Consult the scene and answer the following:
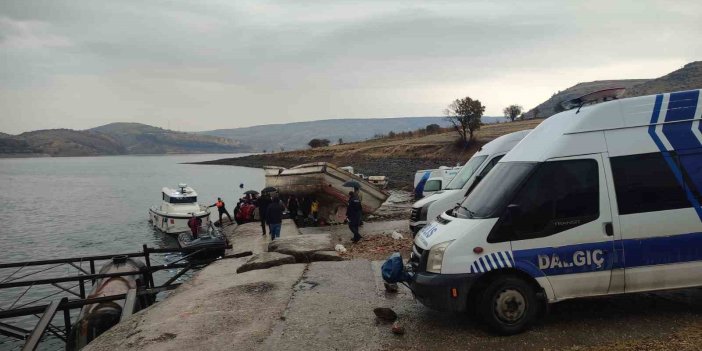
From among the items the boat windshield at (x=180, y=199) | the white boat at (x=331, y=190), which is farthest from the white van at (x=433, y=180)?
the boat windshield at (x=180, y=199)

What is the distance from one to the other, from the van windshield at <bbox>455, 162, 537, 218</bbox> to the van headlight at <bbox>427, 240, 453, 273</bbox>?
2.05ft

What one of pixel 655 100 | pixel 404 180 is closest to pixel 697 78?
pixel 404 180

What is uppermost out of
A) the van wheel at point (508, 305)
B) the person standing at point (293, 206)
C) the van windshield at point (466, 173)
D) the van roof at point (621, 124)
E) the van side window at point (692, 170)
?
the van roof at point (621, 124)

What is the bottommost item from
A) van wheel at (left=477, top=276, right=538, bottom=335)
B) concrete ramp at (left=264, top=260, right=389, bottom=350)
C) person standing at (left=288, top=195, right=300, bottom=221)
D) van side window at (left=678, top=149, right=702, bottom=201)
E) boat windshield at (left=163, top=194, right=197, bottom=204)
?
boat windshield at (left=163, top=194, right=197, bottom=204)

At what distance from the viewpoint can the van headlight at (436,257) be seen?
19.9 ft

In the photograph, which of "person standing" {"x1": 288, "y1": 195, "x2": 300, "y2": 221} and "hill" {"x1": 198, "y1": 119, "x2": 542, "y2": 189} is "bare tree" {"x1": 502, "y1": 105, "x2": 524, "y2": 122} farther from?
"person standing" {"x1": 288, "y1": 195, "x2": 300, "y2": 221}

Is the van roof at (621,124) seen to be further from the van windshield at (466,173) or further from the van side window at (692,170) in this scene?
the van windshield at (466,173)

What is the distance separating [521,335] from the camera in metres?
5.97

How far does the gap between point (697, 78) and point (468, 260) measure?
106 metres

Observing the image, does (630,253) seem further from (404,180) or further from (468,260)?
(404,180)

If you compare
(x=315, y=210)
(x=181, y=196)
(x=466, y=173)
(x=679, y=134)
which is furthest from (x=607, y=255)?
(x=181, y=196)

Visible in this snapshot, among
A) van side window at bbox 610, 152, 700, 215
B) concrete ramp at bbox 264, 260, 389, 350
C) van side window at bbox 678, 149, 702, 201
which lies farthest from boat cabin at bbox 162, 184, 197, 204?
van side window at bbox 678, 149, 702, 201

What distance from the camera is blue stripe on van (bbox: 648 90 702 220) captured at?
6125mm

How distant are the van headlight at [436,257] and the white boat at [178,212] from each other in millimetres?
24467
